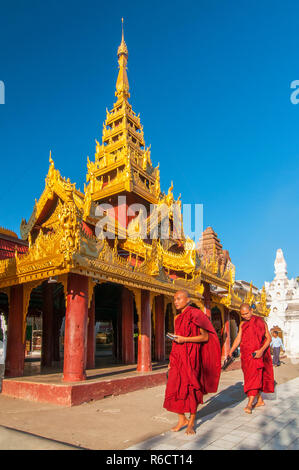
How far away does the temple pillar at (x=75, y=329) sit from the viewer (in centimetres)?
788

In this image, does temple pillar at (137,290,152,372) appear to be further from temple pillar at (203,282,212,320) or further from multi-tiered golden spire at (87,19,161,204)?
multi-tiered golden spire at (87,19,161,204)

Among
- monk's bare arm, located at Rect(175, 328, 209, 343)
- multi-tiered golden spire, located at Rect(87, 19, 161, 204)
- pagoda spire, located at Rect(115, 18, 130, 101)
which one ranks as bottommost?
monk's bare arm, located at Rect(175, 328, 209, 343)

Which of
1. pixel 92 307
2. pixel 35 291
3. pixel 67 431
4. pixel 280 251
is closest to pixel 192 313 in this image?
pixel 67 431

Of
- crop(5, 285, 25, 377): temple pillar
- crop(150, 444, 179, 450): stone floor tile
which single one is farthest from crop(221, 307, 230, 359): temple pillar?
crop(150, 444, 179, 450): stone floor tile

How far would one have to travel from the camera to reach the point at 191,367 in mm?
4820

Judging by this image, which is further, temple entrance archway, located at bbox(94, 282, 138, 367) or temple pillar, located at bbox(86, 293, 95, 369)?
temple entrance archway, located at bbox(94, 282, 138, 367)

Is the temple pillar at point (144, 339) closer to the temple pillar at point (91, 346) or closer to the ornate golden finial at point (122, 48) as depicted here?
the temple pillar at point (91, 346)

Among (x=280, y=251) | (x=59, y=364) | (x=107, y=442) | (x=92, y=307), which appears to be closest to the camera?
(x=107, y=442)

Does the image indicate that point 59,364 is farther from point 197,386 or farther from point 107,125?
point 107,125

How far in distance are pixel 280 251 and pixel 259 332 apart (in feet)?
144

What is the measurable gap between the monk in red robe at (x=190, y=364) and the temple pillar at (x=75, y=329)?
3587mm

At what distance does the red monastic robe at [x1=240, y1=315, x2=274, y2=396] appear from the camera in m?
6.35

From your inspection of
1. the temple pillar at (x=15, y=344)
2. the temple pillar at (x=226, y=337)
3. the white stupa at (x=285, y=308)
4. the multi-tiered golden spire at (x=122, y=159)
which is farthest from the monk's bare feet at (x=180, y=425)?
the white stupa at (x=285, y=308)
